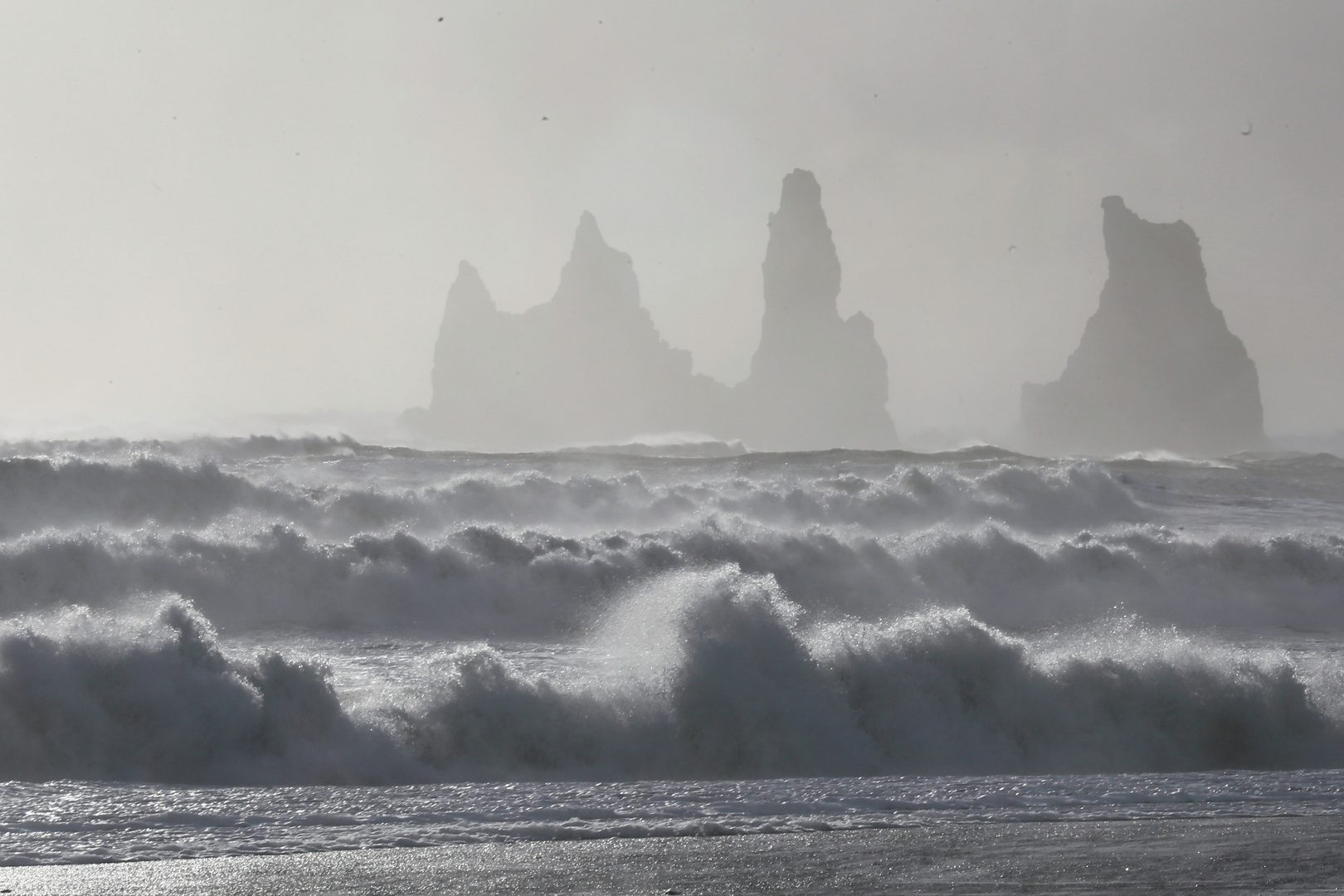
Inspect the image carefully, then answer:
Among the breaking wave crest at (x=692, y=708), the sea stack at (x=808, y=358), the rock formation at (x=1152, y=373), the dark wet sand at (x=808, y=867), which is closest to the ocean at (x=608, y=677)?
the breaking wave crest at (x=692, y=708)

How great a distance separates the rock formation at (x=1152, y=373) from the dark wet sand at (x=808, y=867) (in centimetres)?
9386

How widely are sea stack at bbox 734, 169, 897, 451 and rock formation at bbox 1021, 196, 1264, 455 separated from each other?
1251 centimetres

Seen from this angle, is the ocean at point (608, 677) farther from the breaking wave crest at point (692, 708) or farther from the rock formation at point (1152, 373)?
the rock formation at point (1152, 373)

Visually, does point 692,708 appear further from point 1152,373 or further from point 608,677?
point 1152,373

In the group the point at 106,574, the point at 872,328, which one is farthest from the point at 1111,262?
the point at 106,574

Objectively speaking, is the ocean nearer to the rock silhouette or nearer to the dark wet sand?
the dark wet sand

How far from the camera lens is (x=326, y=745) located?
33.3ft

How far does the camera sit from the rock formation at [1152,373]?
97.7 meters

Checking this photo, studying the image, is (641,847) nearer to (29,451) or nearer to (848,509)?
(848,509)

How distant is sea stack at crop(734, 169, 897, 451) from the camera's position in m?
100

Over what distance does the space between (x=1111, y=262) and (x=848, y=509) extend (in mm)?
84025

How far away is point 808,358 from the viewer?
102m

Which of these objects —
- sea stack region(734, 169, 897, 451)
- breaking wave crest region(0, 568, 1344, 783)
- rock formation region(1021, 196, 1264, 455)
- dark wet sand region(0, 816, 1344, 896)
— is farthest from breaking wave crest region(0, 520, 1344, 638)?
rock formation region(1021, 196, 1264, 455)

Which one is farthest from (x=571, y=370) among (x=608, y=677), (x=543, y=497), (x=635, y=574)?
(x=608, y=677)
